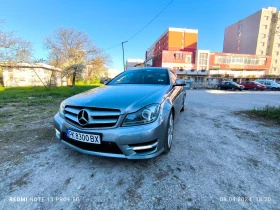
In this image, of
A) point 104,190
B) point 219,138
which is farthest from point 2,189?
point 219,138

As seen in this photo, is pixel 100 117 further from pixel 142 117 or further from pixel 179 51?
pixel 179 51

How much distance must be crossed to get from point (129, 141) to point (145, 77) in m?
1.89

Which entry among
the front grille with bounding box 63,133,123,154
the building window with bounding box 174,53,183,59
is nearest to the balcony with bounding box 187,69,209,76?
the building window with bounding box 174,53,183,59

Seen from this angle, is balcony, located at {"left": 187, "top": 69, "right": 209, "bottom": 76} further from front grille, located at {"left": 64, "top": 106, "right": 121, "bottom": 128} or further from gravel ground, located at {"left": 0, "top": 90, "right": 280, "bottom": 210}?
front grille, located at {"left": 64, "top": 106, "right": 121, "bottom": 128}

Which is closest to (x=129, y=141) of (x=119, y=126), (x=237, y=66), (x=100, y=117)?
(x=119, y=126)

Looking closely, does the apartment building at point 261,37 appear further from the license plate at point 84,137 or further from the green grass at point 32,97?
the license plate at point 84,137

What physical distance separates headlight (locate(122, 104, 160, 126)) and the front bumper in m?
0.05

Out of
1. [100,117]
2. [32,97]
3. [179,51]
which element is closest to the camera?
[100,117]

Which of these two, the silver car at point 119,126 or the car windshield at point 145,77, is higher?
the car windshield at point 145,77

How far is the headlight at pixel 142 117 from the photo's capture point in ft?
5.70

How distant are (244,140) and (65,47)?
29.5 meters

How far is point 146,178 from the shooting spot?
1.77m

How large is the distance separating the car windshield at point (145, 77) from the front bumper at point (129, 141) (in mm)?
1322

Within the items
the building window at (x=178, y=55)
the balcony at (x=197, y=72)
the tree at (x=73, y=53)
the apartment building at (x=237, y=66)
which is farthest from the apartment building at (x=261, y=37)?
the tree at (x=73, y=53)
